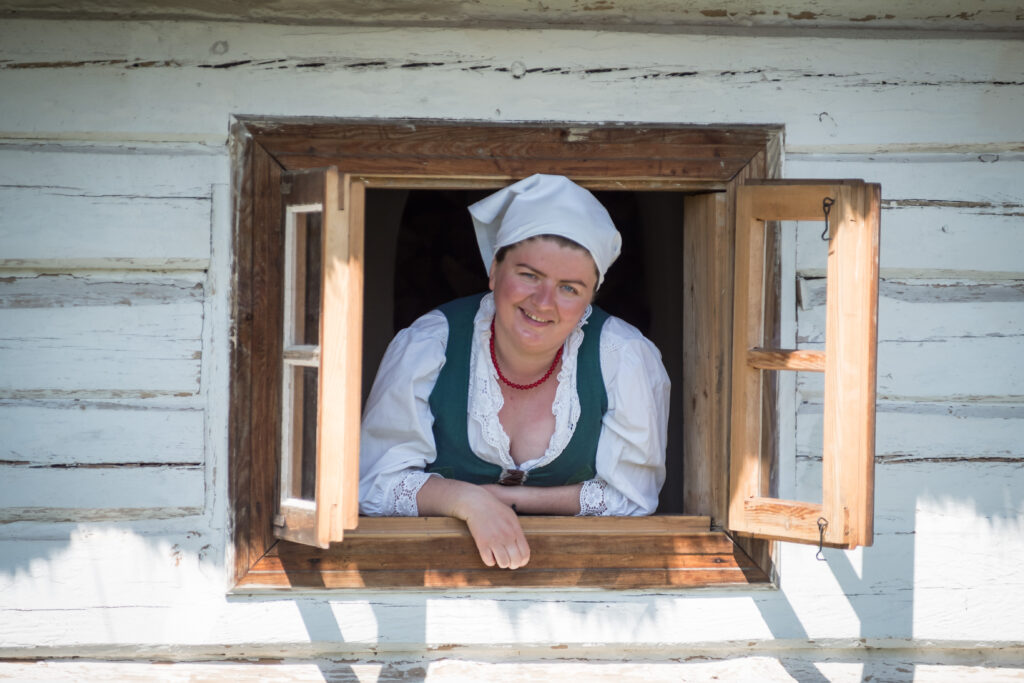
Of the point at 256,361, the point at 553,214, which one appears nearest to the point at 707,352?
the point at 553,214

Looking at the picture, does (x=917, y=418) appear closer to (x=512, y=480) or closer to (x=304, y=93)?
(x=512, y=480)

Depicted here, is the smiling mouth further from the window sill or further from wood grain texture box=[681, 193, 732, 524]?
the window sill

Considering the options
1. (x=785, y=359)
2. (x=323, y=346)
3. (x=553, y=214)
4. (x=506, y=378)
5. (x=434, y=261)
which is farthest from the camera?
(x=434, y=261)

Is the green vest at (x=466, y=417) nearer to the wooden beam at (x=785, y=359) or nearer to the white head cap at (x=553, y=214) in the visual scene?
the white head cap at (x=553, y=214)

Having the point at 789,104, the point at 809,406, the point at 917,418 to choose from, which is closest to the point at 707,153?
the point at 789,104

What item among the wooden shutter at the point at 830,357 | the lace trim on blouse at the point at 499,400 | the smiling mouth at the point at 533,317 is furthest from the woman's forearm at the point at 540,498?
the wooden shutter at the point at 830,357

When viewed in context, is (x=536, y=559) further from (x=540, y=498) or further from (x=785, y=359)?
(x=785, y=359)

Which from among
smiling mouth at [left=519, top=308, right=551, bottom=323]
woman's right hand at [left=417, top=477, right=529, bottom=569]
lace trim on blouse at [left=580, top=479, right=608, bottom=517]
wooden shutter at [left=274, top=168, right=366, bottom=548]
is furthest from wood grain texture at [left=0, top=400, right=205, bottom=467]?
lace trim on blouse at [left=580, top=479, right=608, bottom=517]

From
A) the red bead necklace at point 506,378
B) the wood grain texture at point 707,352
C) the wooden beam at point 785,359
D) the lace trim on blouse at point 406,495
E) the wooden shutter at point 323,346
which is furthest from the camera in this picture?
the red bead necklace at point 506,378

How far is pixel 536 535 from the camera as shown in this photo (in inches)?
118

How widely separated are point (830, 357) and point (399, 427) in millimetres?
1347

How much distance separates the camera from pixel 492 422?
3355 millimetres

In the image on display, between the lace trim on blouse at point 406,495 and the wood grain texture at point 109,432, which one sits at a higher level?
the wood grain texture at point 109,432

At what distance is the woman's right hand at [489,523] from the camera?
2.93m
